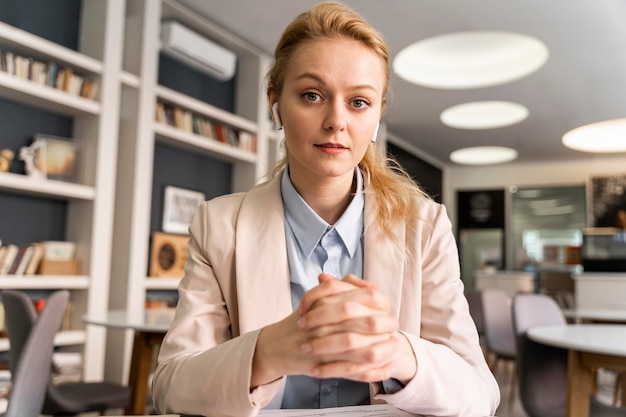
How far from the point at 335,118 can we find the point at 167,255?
4.30m

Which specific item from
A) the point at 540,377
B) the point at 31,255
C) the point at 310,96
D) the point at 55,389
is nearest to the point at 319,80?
the point at 310,96

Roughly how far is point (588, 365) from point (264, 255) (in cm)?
183

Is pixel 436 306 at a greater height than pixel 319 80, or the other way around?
pixel 319 80

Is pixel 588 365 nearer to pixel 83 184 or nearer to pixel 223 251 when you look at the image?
pixel 223 251

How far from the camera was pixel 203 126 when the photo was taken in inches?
207

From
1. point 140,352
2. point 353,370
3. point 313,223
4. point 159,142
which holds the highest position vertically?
point 159,142

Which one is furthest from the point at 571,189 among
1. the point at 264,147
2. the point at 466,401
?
the point at 466,401

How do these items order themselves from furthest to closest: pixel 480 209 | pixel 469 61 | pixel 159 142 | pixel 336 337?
1. pixel 480 209
2. pixel 469 61
3. pixel 159 142
4. pixel 336 337

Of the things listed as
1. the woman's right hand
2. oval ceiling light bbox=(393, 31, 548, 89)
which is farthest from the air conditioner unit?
the woman's right hand

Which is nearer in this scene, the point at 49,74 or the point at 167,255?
the point at 49,74

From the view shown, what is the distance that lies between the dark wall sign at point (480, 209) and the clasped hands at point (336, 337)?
38.1 feet

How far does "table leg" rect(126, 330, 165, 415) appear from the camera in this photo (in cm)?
285

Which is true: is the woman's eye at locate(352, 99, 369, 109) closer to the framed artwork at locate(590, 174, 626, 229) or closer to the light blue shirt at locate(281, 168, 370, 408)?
the light blue shirt at locate(281, 168, 370, 408)

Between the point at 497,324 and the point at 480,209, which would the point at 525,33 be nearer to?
the point at 497,324
